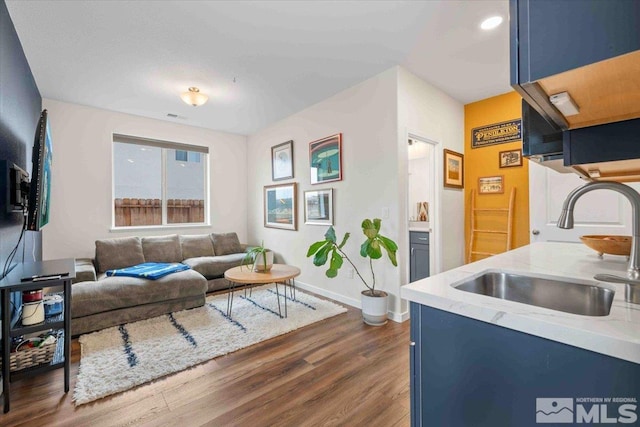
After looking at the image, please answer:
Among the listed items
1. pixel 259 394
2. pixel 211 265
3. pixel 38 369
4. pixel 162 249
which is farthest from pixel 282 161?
pixel 38 369

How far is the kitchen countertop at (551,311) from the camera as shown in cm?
63

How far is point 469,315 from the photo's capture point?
0.84 meters

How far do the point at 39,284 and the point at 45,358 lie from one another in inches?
22.4

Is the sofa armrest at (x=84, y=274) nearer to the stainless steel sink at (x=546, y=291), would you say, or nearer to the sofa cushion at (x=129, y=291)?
the sofa cushion at (x=129, y=291)

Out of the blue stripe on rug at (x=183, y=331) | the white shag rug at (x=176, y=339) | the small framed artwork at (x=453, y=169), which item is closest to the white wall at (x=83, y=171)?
the white shag rug at (x=176, y=339)

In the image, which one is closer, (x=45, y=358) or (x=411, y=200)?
(x=45, y=358)

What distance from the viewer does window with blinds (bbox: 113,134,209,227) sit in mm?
4117

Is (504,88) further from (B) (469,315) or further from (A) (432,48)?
(B) (469,315)

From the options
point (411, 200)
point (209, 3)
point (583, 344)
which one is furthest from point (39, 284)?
point (411, 200)

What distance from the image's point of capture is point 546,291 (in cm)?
120

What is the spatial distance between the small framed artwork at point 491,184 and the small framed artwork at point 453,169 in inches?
9.1

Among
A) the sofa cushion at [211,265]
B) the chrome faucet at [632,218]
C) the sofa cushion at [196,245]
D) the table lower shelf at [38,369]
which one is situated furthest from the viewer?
the sofa cushion at [196,245]

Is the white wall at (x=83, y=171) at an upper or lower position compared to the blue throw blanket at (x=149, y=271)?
upper

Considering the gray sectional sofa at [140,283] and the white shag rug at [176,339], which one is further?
the gray sectional sofa at [140,283]
